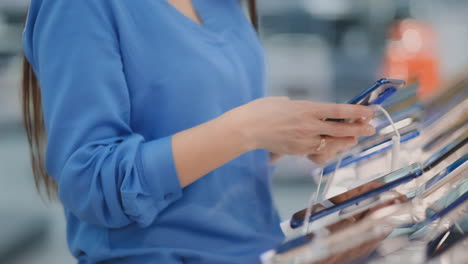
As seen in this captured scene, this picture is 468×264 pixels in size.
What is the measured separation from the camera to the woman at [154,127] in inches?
22.9

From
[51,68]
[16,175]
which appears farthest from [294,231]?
[16,175]

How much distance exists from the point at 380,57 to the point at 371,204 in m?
2.75

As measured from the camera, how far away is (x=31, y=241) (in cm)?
234

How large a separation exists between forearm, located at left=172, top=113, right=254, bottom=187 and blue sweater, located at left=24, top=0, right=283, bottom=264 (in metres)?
0.01

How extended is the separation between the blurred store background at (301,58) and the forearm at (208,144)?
1.93 meters

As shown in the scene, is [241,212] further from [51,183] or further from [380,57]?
[380,57]


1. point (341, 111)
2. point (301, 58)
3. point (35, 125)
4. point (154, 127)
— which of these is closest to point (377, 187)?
point (341, 111)

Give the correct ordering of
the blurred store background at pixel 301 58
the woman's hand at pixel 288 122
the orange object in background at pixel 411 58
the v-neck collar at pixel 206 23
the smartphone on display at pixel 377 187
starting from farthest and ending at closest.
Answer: the blurred store background at pixel 301 58, the orange object in background at pixel 411 58, the v-neck collar at pixel 206 23, the woman's hand at pixel 288 122, the smartphone on display at pixel 377 187

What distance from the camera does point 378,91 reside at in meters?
0.53

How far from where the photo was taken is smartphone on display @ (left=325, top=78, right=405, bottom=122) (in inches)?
20.2

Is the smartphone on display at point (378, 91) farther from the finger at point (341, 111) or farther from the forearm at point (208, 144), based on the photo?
the forearm at point (208, 144)

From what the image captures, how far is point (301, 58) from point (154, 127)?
95.5 inches

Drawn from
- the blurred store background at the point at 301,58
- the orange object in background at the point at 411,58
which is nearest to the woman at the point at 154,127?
the orange object in background at the point at 411,58

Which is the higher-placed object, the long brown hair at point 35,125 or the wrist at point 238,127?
the wrist at point 238,127
